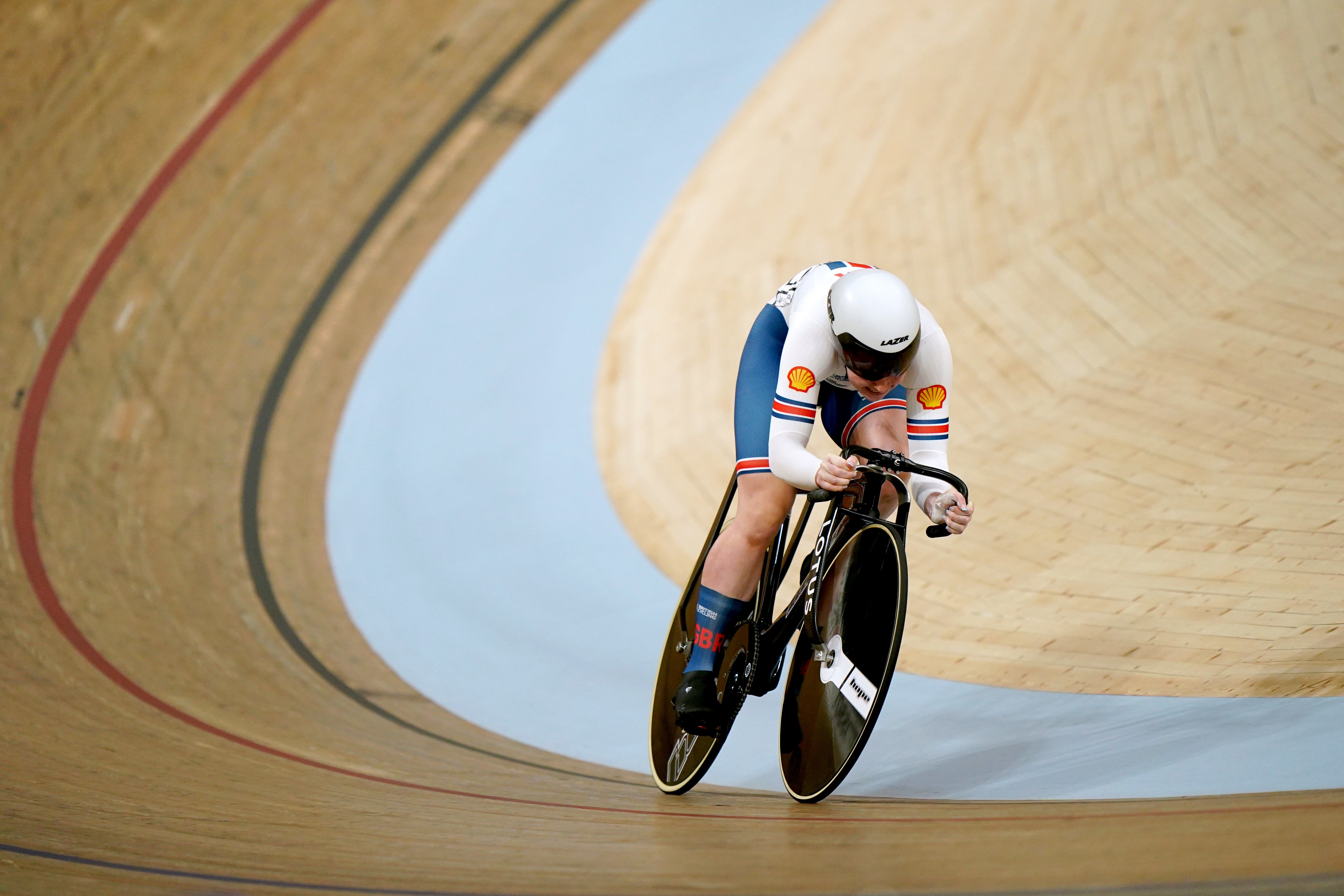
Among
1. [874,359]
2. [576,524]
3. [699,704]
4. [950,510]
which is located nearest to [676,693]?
[699,704]

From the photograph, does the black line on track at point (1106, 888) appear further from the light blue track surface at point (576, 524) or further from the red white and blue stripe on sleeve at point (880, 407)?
the red white and blue stripe on sleeve at point (880, 407)

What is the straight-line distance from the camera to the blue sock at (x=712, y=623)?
8.52 feet

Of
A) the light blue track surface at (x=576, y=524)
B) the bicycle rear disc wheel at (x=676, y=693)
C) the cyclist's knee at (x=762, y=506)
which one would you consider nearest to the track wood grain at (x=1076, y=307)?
the light blue track surface at (x=576, y=524)

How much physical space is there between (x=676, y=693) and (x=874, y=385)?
34.2 inches

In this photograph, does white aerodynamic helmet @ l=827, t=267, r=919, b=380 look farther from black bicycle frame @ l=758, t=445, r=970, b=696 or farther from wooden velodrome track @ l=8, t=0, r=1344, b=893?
wooden velodrome track @ l=8, t=0, r=1344, b=893

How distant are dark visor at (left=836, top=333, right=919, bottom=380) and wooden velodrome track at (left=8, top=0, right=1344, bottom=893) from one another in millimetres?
861

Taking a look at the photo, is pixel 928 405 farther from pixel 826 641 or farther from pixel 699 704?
pixel 699 704

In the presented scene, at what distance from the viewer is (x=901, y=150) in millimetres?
6012

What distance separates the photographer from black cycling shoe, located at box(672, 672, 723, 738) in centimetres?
253

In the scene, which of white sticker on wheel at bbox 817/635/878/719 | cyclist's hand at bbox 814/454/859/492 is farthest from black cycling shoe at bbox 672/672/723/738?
cyclist's hand at bbox 814/454/859/492

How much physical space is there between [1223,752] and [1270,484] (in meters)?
1.38

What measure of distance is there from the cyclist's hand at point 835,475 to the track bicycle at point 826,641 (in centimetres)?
11

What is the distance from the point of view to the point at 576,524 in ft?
15.7

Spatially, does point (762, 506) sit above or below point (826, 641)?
above
